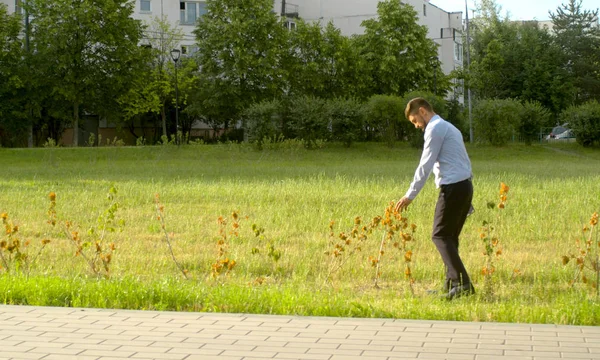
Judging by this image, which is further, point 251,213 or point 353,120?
point 353,120

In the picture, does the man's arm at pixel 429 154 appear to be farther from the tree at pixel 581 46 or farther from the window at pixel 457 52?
the window at pixel 457 52

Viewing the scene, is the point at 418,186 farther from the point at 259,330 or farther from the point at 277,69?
the point at 277,69

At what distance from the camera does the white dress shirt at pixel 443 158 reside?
9484 millimetres

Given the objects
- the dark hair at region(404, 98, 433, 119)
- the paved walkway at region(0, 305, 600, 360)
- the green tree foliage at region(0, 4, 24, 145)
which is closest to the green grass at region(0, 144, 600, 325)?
the paved walkway at region(0, 305, 600, 360)

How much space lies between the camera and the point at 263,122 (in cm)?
5038

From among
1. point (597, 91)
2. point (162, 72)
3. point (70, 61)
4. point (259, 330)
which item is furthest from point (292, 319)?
point (597, 91)

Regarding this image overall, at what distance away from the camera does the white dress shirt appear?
9.48m

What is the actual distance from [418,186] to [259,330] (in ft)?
9.46

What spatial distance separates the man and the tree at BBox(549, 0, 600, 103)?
82.9 meters

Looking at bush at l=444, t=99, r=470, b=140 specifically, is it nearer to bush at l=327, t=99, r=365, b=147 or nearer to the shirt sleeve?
bush at l=327, t=99, r=365, b=147

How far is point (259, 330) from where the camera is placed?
7332mm

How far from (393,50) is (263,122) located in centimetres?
1736

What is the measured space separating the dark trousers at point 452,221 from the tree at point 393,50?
5448 centimetres

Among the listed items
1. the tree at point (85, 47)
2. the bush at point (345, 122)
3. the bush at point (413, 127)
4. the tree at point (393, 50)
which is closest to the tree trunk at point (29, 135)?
the tree at point (85, 47)
